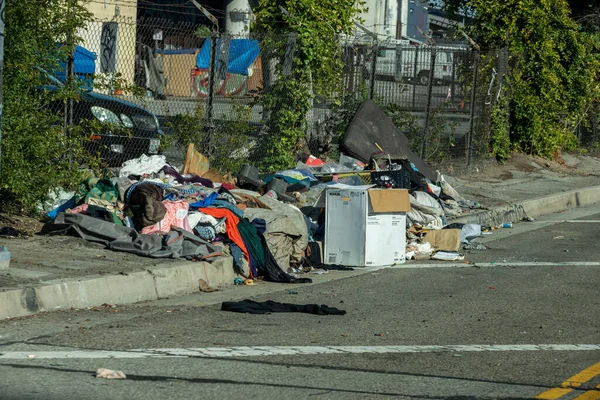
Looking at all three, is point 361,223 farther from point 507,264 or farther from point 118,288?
point 118,288

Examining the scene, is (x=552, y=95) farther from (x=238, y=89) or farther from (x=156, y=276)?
(x=156, y=276)

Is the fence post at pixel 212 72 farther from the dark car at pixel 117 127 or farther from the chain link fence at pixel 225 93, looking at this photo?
the dark car at pixel 117 127

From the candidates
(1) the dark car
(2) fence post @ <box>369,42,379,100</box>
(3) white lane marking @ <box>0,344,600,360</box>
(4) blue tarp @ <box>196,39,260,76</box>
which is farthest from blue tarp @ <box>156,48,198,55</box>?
(3) white lane marking @ <box>0,344,600,360</box>

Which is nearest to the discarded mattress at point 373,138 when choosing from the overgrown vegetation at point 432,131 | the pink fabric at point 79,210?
the overgrown vegetation at point 432,131

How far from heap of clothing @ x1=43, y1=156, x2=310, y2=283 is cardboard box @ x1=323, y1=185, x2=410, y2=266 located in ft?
1.40

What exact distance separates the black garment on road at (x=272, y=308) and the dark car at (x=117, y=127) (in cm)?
388

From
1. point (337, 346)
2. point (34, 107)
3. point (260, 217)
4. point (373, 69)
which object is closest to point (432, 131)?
point (373, 69)

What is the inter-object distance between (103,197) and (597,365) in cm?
603

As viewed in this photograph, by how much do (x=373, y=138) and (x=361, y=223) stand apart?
15.8ft

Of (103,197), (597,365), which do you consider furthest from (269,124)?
(597,365)

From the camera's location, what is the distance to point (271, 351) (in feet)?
21.1

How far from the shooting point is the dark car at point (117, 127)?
445 inches

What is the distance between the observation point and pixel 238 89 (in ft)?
45.6

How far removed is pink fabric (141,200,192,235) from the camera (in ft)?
32.4
